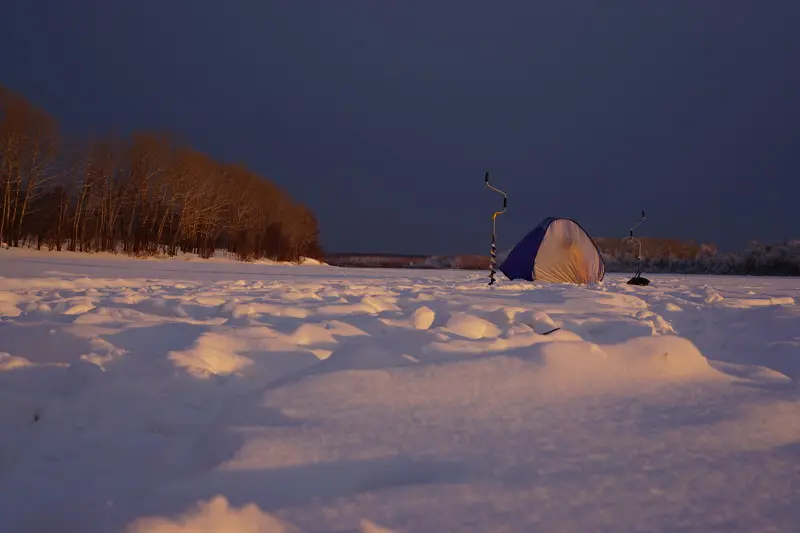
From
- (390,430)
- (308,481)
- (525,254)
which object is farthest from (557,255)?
(308,481)

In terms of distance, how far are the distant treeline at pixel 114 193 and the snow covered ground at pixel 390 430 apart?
19.4m

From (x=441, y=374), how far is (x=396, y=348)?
1.58 feet

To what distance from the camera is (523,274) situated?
33.5 feet

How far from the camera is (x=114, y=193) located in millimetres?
22844

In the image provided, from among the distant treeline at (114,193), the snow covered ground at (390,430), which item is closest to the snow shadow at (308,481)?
the snow covered ground at (390,430)

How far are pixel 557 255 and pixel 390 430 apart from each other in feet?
29.5

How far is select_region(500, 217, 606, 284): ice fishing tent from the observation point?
9930mm

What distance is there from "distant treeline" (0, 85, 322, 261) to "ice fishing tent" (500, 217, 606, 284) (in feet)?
54.2

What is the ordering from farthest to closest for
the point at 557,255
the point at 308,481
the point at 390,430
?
the point at 557,255 → the point at 390,430 → the point at 308,481

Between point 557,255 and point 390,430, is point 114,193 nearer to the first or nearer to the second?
point 557,255

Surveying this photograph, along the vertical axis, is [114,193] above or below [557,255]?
above

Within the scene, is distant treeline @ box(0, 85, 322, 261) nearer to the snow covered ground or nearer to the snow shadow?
the snow covered ground

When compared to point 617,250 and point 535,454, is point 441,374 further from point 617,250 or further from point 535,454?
point 617,250

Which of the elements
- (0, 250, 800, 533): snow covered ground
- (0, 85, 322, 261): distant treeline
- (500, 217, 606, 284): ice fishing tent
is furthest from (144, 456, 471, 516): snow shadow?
(0, 85, 322, 261): distant treeline
